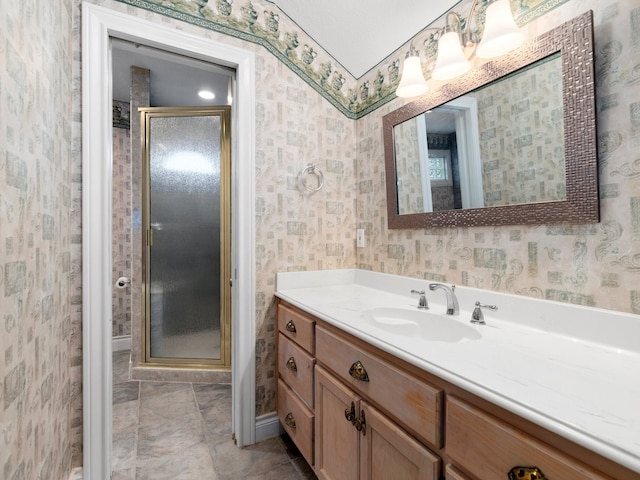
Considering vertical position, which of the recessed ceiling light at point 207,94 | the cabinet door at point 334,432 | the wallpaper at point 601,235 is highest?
the recessed ceiling light at point 207,94

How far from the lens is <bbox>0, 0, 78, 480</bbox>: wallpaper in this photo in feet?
2.37

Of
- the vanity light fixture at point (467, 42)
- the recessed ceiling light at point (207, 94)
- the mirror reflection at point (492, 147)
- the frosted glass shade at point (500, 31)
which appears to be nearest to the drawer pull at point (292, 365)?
the mirror reflection at point (492, 147)

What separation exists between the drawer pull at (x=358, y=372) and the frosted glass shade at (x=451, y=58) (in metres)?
1.21

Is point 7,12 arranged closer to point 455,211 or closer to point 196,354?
point 455,211

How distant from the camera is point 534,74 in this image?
110 centimetres

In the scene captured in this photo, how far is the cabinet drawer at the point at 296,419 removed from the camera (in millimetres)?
1378

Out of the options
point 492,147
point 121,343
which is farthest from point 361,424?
point 121,343

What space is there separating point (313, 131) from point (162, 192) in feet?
4.67

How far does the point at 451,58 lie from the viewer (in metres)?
1.29

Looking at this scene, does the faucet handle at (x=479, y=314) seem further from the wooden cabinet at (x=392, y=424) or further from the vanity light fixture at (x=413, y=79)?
the vanity light fixture at (x=413, y=79)

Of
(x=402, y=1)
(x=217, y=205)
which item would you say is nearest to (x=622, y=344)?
(x=402, y=1)

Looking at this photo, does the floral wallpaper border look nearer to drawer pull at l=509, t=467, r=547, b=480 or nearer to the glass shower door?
the glass shower door

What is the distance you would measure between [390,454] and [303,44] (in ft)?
6.88

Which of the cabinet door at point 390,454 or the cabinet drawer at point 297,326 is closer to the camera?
the cabinet door at point 390,454
